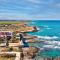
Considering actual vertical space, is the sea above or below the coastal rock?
above

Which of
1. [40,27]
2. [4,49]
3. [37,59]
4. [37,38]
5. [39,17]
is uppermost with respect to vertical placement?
[39,17]

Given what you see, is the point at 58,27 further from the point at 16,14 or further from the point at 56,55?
the point at 16,14

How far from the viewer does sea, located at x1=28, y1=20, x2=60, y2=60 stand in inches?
146

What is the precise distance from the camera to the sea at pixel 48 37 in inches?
146

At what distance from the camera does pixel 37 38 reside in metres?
3.87

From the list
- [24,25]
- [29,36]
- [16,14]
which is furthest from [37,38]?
[16,14]

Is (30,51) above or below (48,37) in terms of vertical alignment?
below

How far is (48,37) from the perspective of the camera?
12.5 feet

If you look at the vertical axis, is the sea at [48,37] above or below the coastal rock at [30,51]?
above

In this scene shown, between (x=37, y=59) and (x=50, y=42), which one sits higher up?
(x=50, y=42)

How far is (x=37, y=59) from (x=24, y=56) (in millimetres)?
318

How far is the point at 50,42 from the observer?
3.76 meters

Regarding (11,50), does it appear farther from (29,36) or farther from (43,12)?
(43,12)

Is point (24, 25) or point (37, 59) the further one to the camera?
point (24, 25)
